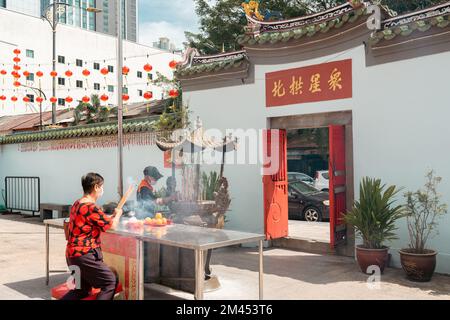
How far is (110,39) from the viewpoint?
42.5 meters

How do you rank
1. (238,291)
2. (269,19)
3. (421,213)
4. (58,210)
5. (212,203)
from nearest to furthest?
(238,291) < (421,213) < (212,203) < (269,19) < (58,210)

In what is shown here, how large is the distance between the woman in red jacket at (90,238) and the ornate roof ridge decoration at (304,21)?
576 cm

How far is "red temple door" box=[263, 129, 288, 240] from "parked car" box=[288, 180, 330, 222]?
391 cm

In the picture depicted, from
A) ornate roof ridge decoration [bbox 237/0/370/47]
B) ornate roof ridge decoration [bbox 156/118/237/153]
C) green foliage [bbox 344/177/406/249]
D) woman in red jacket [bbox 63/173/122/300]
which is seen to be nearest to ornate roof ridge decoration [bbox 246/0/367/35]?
ornate roof ridge decoration [bbox 237/0/370/47]

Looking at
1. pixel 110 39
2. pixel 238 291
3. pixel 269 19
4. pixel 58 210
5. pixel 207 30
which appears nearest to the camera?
pixel 238 291

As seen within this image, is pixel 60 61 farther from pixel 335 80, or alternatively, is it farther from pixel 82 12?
pixel 82 12

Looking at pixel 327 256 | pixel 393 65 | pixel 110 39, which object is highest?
pixel 110 39

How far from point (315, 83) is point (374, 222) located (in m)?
3.07

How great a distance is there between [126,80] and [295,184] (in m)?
32.4

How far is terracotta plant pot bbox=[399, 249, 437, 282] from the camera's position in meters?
6.77

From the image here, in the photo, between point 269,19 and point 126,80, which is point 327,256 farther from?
point 126,80

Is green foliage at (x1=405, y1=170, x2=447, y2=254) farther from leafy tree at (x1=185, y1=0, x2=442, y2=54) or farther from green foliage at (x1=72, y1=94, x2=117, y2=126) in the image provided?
green foliage at (x1=72, y1=94, x2=117, y2=126)

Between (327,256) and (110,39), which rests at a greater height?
(110,39)

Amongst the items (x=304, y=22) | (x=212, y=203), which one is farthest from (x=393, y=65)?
(x=212, y=203)
